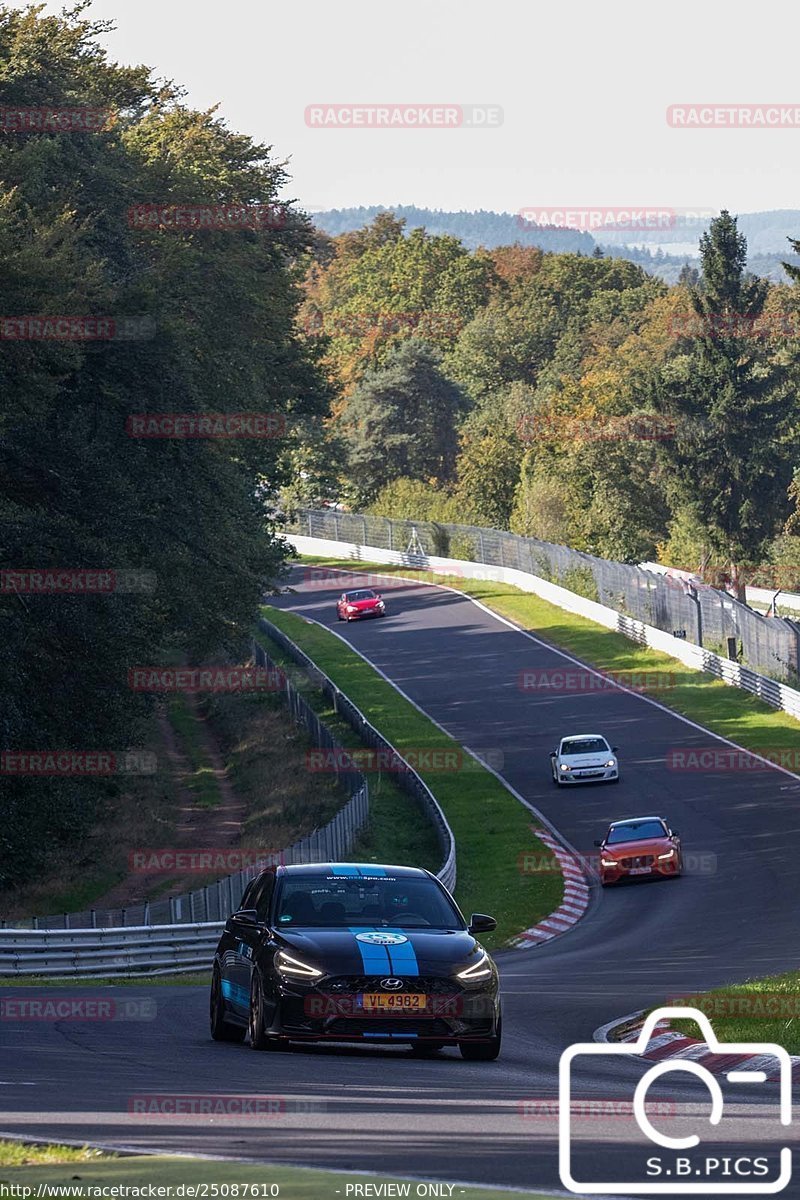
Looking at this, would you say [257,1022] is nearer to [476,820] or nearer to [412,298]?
[476,820]

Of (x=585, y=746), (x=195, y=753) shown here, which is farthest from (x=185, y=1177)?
(x=195, y=753)

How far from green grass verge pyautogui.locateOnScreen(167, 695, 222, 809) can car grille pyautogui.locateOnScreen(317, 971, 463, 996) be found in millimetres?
33203

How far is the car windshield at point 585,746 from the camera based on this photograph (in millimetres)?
45688

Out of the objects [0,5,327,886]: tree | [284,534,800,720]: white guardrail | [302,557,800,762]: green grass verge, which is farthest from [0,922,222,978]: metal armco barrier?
[284,534,800,720]: white guardrail

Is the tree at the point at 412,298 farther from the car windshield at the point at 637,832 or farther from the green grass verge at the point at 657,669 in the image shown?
the car windshield at the point at 637,832

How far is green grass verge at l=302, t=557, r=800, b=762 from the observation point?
50156mm

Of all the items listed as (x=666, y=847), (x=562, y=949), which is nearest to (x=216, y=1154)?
(x=562, y=949)

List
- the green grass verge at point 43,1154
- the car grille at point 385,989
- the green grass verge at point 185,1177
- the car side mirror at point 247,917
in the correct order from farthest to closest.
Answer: the car side mirror at point 247,917, the car grille at point 385,989, the green grass verge at point 43,1154, the green grass verge at point 185,1177

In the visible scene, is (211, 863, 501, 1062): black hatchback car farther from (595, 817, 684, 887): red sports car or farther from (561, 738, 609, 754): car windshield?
(561, 738, 609, 754): car windshield

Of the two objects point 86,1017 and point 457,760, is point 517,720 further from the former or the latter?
point 86,1017

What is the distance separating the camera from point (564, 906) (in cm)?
3338

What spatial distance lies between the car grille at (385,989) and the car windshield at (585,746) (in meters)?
32.9

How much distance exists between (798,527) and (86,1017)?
3440 inches

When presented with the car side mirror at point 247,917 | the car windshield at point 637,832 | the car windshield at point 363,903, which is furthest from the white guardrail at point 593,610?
the car side mirror at point 247,917
